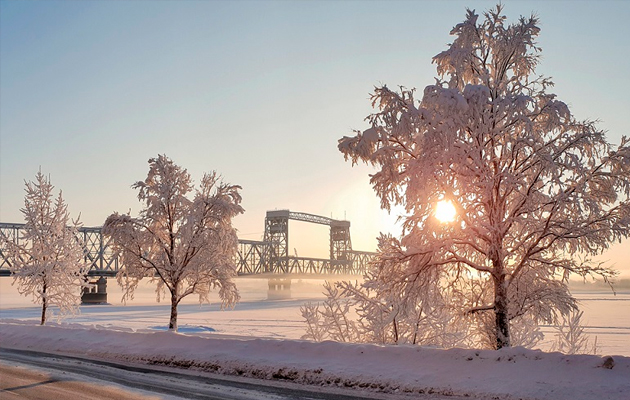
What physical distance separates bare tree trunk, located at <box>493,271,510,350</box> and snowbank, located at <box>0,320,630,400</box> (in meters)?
2.28

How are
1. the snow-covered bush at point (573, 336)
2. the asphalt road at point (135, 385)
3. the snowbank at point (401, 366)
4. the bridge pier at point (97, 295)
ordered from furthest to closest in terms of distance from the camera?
1. the bridge pier at point (97, 295)
2. the snow-covered bush at point (573, 336)
3. the asphalt road at point (135, 385)
4. the snowbank at point (401, 366)

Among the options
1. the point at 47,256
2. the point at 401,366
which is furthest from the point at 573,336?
the point at 47,256

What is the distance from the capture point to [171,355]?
50.8 feet

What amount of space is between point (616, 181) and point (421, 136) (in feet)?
15.5

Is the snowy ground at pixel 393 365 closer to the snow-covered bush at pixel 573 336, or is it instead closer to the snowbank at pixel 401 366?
the snowbank at pixel 401 366

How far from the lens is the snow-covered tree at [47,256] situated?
26.8m

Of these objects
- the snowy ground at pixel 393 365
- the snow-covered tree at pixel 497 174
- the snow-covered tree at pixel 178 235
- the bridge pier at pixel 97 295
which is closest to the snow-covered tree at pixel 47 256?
the snow-covered tree at pixel 178 235

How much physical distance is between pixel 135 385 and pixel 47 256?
57.7 feet

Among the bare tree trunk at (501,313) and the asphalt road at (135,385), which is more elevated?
the bare tree trunk at (501,313)

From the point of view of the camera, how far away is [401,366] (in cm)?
1208

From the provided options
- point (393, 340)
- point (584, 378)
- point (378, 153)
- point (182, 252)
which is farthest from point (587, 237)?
point (182, 252)

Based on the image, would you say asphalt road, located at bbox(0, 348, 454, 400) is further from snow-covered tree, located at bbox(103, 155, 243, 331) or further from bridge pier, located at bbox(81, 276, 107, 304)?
bridge pier, located at bbox(81, 276, 107, 304)

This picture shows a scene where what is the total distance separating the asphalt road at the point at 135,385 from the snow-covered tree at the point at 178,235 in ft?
32.4

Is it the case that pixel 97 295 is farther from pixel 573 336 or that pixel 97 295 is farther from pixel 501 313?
pixel 501 313
